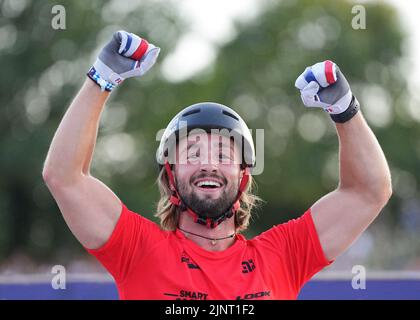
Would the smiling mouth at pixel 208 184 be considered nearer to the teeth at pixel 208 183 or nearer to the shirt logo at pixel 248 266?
the teeth at pixel 208 183

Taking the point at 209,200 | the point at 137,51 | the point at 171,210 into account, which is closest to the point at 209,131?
the point at 209,200

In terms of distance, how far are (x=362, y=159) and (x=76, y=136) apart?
1635 millimetres

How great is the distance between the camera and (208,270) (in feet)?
15.6

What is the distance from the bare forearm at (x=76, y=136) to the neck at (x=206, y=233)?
83 cm

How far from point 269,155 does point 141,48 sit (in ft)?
67.7

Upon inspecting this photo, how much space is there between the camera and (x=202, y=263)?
4.79 meters

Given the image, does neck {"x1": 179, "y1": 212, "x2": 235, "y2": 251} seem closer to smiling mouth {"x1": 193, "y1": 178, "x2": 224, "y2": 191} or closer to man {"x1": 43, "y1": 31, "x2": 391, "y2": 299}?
man {"x1": 43, "y1": 31, "x2": 391, "y2": 299}

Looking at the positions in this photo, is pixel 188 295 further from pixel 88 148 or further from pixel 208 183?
pixel 88 148

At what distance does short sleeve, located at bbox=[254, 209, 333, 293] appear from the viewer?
4.95 metres

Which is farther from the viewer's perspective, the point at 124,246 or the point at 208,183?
the point at 208,183

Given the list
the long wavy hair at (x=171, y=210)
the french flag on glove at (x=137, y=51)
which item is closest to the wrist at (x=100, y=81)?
the french flag on glove at (x=137, y=51)

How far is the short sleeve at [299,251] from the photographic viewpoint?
16.3 feet

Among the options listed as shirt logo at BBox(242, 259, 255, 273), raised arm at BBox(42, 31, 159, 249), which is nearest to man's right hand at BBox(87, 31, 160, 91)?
raised arm at BBox(42, 31, 159, 249)
